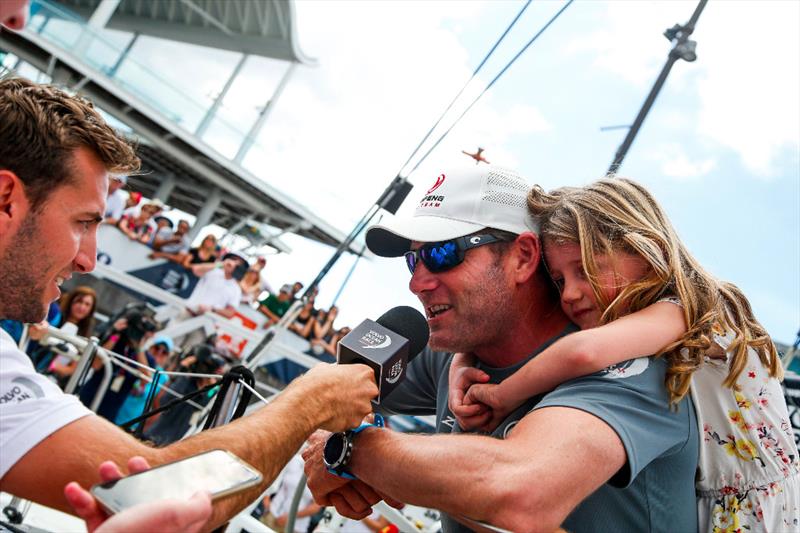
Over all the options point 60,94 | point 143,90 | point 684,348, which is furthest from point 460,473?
point 143,90

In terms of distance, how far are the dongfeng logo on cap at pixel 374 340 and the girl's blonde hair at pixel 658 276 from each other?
68 cm

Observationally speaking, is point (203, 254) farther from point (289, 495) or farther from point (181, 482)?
point (181, 482)

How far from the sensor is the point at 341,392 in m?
1.76

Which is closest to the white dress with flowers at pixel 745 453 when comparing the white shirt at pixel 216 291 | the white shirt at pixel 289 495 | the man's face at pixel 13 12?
the man's face at pixel 13 12

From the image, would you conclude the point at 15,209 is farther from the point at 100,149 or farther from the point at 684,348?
the point at 684,348

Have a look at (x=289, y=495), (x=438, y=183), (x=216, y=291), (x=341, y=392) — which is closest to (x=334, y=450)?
(x=341, y=392)

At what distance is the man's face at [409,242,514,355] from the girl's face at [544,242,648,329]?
0.21 m

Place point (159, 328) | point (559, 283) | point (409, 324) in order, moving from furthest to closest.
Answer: point (159, 328), point (559, 283), point (409, 324)

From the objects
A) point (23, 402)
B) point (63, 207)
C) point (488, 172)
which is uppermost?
point (488, 172)

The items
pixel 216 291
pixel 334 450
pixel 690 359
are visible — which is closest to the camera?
pixel 690 359

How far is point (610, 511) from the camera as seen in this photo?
1.72 meters

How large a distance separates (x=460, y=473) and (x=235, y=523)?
83.6 inches

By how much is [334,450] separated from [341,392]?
256 millimetres

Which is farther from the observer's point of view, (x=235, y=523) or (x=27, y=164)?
(x=235, y=523)
